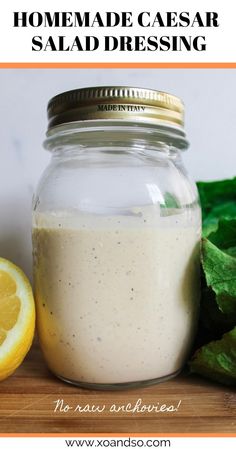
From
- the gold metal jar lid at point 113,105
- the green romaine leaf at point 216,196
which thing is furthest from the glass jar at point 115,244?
the green romaine leaf at point 216,196

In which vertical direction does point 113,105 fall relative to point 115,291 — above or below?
above

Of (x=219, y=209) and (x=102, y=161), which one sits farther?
(x=219, y=209)

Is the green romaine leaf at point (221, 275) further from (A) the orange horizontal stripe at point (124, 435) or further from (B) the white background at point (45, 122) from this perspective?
(B) the white background at point (45, 122)

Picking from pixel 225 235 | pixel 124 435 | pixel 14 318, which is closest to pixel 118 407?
pixel 124 435

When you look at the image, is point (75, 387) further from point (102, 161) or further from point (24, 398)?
point (102, 161)

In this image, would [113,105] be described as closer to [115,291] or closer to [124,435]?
[115,291]

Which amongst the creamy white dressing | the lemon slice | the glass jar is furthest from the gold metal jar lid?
the lemon slice

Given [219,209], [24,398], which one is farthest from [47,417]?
[219,209]
